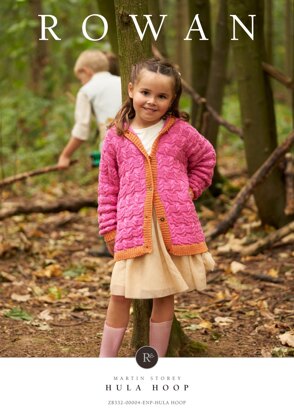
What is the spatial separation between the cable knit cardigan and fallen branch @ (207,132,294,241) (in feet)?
7.58

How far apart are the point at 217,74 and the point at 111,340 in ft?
15.2

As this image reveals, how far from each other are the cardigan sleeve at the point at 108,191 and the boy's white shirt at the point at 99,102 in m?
2.47

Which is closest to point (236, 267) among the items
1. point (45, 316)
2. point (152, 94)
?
point (45, 316)

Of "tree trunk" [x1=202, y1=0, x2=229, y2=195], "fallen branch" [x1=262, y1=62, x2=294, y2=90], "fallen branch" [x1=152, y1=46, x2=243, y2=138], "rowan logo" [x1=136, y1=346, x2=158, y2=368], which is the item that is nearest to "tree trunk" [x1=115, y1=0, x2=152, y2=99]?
"rowan logo" [x1=136, y1=346, x2=158, y2=368]

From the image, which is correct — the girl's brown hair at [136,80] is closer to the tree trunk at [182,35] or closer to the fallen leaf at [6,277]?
the fallen leaf at [6,277]

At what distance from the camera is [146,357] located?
129 inches

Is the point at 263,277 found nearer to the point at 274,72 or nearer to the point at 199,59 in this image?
the point at 274,72

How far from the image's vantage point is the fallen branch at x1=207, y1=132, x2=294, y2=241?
5.45 meters

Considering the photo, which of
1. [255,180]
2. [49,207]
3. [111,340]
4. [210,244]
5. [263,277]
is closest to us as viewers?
[111,340]

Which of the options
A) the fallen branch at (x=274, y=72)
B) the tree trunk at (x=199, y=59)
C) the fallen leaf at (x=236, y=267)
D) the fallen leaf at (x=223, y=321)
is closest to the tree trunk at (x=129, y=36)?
the fallen leaf at (x=223, y=321)

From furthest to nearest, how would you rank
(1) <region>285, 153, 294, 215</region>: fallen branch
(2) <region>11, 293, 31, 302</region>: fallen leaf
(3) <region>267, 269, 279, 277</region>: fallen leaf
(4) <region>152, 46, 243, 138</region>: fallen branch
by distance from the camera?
(4) <region>152, 46, 243, 138</region>: fallen branch < (1) <region>285, 153, 294, 215</region>: fallen branch < (3) <region>267, 269, 279, 277</region>: fallen leaf < (2) <region>11, 293, 31, 302</region>: fallen leaf

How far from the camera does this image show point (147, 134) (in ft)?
10.6

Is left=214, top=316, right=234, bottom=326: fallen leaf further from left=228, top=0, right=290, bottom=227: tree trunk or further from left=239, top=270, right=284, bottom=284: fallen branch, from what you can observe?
left=228, top=0, right=290, bottom=227: tree trunk

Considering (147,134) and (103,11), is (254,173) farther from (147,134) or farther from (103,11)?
(147,134)
